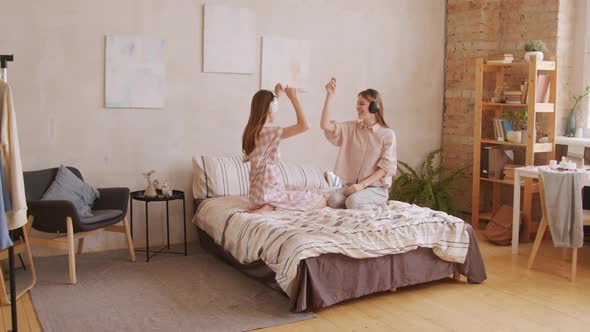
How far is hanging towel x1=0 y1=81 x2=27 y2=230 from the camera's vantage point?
2.85m

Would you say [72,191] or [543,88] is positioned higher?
[543,88]

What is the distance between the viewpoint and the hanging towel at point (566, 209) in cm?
442

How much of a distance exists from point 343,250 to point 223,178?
66.6 inches

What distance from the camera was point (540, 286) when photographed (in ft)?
14.1

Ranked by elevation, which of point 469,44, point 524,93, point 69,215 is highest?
point 469,44

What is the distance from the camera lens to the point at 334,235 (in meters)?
3.85

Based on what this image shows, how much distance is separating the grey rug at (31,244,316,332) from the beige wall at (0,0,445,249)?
0.62 m

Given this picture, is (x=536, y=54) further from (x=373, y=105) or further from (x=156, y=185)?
(x=156, y=185)

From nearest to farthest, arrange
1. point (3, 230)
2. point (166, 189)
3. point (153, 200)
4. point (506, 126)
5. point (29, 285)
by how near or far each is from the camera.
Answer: point (3, 230) → point (29, 285) → point (153, 200) → point (166, 189) → point (506, 126)

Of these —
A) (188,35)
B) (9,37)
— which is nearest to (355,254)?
(188,35)

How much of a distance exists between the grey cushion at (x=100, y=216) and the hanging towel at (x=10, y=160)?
140 cm

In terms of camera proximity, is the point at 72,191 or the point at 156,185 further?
the point at 156,185

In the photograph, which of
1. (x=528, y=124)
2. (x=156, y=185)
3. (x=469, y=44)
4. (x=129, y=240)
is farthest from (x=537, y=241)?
(x=129, y=240)

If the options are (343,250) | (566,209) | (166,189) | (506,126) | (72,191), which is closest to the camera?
(343,250)
